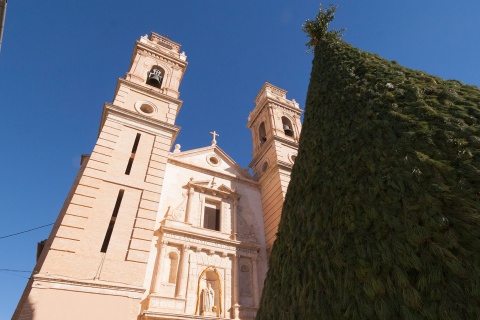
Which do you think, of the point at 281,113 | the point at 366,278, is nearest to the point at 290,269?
the point at 366,278

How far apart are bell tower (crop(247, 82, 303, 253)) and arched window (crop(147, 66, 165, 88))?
8451mm

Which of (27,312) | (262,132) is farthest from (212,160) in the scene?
(27,312)

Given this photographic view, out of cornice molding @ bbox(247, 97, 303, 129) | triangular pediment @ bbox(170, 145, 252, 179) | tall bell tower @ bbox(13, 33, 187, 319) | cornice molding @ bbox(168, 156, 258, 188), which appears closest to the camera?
tall bell tower @ bbox(13, 33, 187, 319)

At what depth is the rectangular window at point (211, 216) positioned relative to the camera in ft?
50.8

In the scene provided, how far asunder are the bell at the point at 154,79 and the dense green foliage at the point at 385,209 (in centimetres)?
1487

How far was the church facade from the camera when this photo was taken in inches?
364

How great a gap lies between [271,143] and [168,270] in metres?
10.7

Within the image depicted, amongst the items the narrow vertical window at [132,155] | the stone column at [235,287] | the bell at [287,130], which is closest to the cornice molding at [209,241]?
the stone column at [235,287]

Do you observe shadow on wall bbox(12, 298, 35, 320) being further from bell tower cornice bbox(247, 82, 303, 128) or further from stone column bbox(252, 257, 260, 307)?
bell tower cornice bbox(247, 82, 303, 128)

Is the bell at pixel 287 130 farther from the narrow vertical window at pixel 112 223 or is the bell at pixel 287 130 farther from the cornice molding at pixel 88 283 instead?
the cornice molding at pixel 88 283

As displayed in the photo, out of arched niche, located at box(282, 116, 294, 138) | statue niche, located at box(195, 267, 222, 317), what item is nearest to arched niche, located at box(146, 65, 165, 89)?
arched niche, located at box(282, 116, 294, 138)

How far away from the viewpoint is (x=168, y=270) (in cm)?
1254

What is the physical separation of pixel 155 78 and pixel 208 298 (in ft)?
45.6

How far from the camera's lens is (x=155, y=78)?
61.1ft
